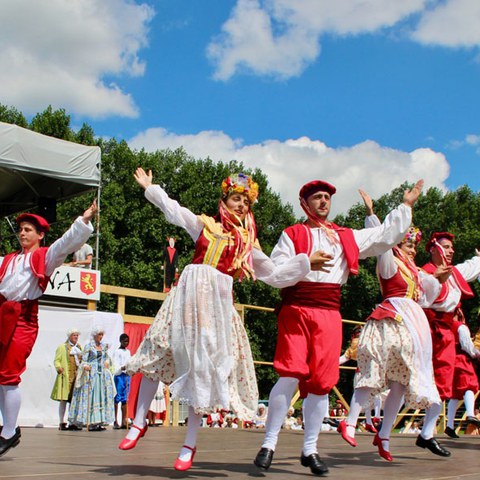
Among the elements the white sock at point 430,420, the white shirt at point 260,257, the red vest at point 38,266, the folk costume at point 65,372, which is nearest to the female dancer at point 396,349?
the white sock at point 430,420

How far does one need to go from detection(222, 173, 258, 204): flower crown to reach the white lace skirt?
594 millimetres

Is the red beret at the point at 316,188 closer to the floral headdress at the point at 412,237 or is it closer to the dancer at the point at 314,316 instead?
the dancer at the point at 314,316

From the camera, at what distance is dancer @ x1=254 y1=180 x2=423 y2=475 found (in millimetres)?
4500

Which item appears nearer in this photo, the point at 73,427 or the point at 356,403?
the point at 356,403

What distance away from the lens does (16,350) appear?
5.07 meters

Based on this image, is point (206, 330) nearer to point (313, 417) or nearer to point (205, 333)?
point (205, 333)

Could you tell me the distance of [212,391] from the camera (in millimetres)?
4367

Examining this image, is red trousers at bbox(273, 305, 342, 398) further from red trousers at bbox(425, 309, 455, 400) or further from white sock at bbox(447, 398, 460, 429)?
white sock at bbox(447, 398, 460, 429)

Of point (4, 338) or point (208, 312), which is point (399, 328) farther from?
point (4, 338)

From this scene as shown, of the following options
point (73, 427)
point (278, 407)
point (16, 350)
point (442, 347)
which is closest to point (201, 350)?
point (278, 407)

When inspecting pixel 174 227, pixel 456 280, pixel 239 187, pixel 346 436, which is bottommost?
pixel 346 436

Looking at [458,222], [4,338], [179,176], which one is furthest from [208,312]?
[458,222]

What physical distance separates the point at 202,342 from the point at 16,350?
150 cm

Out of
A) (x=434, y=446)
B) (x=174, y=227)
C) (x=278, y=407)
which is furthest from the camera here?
(x=174, y=227)
